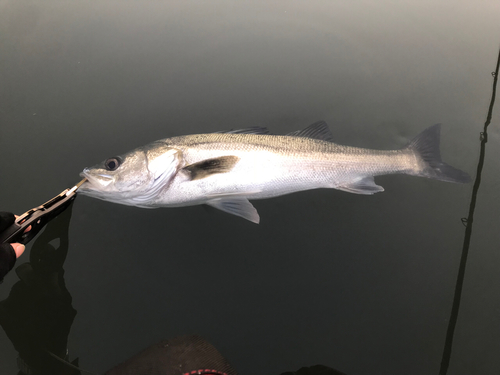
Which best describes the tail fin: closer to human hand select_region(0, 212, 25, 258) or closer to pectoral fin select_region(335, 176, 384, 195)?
pectoral fin select_region(335, 176, 384, 195)

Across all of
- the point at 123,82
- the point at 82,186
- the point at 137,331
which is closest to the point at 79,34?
the point at 123,82

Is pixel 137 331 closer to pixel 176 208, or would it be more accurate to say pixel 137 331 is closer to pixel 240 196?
pixel 176 208

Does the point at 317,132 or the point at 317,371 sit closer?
the point at 317,371

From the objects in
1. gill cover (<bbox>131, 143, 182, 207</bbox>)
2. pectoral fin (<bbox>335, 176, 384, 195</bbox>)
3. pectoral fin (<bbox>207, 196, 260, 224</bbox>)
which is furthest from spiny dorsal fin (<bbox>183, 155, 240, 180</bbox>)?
pectoral fin (<bbox>335, 176, 384, 195</bbox>)

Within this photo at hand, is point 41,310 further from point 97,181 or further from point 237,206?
point 237,206

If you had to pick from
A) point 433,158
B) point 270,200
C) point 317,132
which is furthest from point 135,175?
point 433,158

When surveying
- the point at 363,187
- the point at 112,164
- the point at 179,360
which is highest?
the point at 112,164

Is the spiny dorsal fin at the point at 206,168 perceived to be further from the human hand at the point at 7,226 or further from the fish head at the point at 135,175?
the human hand at the point at 7,226
